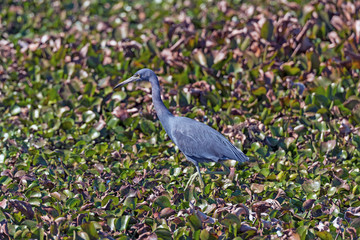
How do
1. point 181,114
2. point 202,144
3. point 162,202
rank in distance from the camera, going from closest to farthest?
point 162,202
point 202,144
point 181,114

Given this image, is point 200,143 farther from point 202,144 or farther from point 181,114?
point 181,114

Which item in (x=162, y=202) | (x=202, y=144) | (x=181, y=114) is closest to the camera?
(x=162, y=202)

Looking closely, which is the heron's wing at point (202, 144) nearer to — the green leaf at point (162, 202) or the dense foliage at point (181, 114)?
the dense foliage at point (181, 114)

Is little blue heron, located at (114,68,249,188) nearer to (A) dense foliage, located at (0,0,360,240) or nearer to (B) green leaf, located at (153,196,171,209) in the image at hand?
(A) dense foliage, located at (0,0,360,240)

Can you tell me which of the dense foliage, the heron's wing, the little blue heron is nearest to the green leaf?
the dense foliage

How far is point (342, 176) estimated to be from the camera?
197 inches

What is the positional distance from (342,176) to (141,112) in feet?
7.01

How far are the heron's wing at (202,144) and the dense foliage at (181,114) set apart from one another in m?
0.23

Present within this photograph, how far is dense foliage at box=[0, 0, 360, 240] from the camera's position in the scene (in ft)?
14.2

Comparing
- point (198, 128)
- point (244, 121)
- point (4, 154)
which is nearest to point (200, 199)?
point (198, 128)

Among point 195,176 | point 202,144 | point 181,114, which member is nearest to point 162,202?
point 195,176

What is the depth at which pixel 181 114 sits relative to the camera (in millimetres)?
6113

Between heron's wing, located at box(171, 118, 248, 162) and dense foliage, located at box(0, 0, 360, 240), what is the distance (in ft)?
0.77

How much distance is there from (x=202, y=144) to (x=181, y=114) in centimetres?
125
